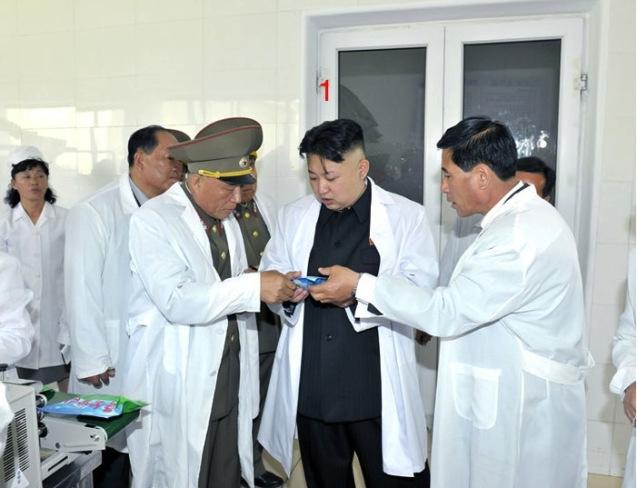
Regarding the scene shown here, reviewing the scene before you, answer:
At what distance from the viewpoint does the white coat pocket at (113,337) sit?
2193mm

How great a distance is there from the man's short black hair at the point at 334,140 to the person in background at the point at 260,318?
67 centimetres

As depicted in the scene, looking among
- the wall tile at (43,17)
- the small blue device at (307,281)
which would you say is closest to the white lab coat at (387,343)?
the small blue device at (307,281)

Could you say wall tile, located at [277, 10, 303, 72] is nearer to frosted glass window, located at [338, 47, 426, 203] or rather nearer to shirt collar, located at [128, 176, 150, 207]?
frosted glass window, located at [338, 47, 426, 203]

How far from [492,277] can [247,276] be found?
766 millimetres

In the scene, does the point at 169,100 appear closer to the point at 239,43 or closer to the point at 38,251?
the point at 239,43

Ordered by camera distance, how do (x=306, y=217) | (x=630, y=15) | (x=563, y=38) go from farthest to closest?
(x=563, y=38), (x=630, y=15), (x=306, y=217)

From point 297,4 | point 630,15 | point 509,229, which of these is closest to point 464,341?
point 509,229

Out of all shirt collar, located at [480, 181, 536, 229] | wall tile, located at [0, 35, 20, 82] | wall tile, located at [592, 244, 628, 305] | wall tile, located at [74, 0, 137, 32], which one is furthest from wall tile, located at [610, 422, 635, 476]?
wall tile, located at [0, 35, 20, 82]

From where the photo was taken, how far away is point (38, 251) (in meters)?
2.85

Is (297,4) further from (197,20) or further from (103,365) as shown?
(103,365)

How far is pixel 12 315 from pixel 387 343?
114cm

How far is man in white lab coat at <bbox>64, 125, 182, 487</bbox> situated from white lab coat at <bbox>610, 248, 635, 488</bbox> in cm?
169

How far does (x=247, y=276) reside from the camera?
1.79 m

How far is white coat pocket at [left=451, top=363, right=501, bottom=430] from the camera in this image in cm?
156
